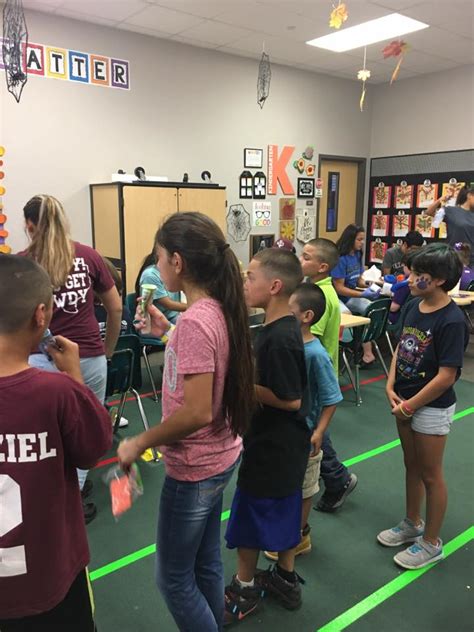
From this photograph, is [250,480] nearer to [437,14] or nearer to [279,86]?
[437,14]

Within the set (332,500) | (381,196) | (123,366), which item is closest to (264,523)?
(332,500)

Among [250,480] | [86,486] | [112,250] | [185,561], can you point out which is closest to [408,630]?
[250,480]

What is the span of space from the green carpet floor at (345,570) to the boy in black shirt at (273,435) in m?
0.32

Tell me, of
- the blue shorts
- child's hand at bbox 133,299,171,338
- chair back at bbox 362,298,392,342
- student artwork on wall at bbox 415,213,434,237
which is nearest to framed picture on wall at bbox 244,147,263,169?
student artwork on wall at bbox 415,213,434,237

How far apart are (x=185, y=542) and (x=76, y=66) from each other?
16.3 ft

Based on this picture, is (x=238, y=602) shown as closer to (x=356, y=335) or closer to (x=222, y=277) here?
(x=222, y=277)

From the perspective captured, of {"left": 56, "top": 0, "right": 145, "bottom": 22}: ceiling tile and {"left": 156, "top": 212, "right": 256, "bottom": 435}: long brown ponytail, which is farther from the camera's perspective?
{"left": 56, "top": 0, "right": 145, "bottom": 22}: ceiling tile

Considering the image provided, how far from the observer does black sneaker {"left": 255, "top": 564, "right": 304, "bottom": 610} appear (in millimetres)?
1899

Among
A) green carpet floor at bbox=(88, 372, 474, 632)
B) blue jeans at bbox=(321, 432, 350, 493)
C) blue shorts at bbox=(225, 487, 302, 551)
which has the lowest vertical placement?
green carpet floor at bbox=(88, 372, 474, 632)

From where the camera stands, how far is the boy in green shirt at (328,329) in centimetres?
236

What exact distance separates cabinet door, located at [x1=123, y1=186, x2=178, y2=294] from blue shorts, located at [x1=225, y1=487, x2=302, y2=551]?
12.1 ft

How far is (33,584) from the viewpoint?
3.48 ft

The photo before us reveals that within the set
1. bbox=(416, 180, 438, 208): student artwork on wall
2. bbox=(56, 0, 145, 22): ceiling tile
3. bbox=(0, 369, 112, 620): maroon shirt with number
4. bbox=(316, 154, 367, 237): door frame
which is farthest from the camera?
bbox=(316, 154, 367, 237): door frame

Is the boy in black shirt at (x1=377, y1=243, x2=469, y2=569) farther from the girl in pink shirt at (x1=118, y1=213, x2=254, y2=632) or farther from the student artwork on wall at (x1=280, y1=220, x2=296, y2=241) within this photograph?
the student artwork on wall at (x1=280, y1=220, x2=296, y2=241)
